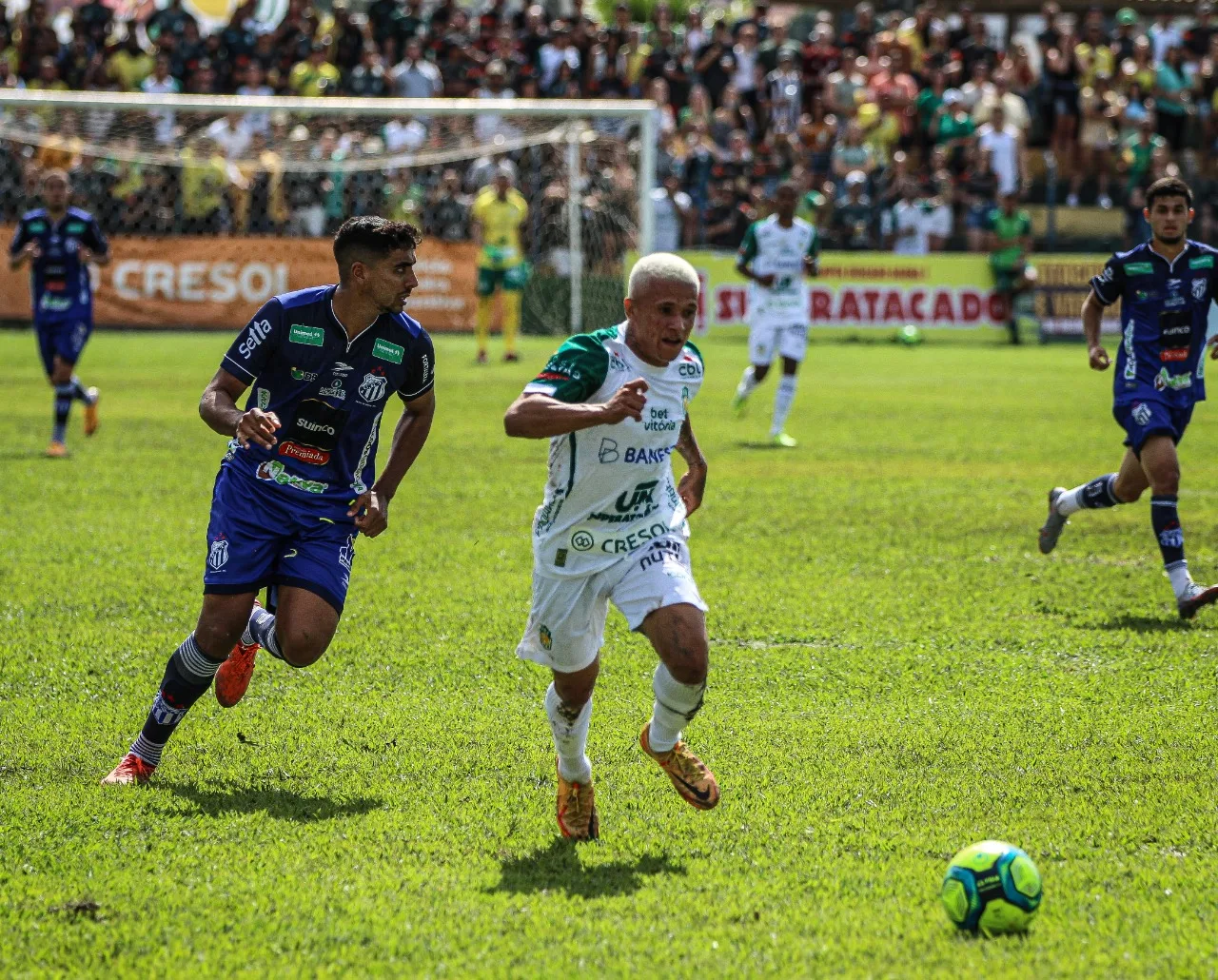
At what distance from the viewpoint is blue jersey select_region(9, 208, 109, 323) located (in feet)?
49.7

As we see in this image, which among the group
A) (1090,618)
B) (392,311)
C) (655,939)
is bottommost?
(1090,618)

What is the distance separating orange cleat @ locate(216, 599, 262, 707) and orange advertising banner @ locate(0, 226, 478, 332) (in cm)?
2119

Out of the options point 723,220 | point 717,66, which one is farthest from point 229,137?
point 717,66

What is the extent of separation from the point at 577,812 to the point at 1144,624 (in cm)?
446

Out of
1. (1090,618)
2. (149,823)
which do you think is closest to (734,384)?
(1090,618)

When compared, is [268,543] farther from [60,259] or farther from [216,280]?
[216,280]

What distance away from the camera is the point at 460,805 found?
5.66m

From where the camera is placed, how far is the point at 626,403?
16.0 feet

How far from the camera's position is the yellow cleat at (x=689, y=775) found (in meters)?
5.41

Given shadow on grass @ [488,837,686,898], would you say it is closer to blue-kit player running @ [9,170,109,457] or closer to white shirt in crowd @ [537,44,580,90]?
blue-kit player running @ [9,170,109,457]

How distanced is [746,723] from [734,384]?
15676 millimetres

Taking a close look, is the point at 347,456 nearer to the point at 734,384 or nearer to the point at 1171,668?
the point at 1171,668

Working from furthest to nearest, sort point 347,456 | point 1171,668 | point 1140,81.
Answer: point 1140,81, point 1171,668, point 347,456

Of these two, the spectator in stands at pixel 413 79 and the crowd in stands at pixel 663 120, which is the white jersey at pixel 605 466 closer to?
the crowd in stands at pixel 663 120
